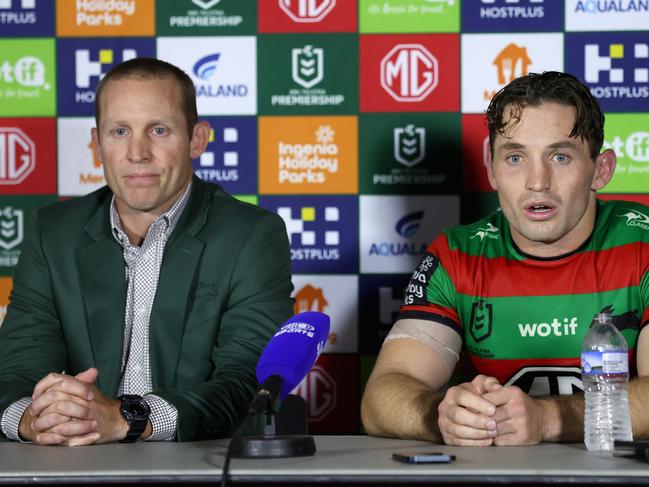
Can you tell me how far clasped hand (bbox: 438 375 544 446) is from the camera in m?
1.73

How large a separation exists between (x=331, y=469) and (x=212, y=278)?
3.38ft

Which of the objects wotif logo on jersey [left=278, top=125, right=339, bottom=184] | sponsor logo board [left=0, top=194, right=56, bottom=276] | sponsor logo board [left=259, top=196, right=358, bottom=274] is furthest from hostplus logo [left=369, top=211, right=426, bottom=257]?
sponsor logo board [left=0, top=194, right=56, bottom=276]

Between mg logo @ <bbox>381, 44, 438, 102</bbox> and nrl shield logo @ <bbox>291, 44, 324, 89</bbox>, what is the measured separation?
188 millimetres

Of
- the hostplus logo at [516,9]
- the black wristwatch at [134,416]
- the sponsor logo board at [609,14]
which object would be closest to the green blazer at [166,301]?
the black wristwatch at [134,416]

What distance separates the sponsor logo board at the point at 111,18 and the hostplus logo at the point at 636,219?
60.6 inches

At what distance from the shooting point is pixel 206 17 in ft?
10.2

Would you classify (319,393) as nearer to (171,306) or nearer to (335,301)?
(335,301)

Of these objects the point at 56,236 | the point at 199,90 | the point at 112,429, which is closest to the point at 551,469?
the point at 112,429

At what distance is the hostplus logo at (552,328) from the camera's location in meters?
2.22

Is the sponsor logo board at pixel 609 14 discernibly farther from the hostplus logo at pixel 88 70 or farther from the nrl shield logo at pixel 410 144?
the hostplus logo at pixel 88 70

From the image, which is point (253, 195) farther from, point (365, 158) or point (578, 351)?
point (578, 351)

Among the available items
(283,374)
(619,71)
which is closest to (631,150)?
(619,71)

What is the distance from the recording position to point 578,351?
2.21m

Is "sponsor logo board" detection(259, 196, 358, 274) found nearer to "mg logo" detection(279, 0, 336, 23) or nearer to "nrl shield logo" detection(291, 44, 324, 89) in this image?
"nrl shield logo" detection(291, 44, 324, 89)
